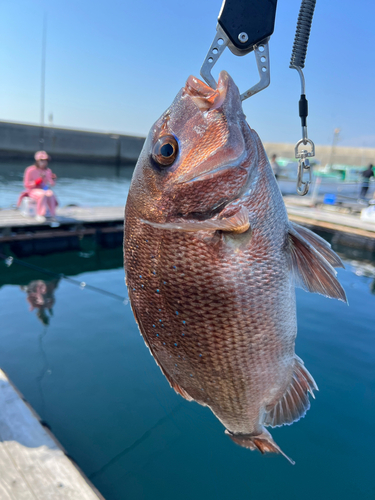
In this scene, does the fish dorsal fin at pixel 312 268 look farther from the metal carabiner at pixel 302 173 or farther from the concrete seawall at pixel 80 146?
the concrete seawall at pixel 80 146

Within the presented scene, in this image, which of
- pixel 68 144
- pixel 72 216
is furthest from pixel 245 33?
pixel 68 144

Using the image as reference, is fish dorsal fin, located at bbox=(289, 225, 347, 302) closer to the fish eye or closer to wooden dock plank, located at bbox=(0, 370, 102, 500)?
the fish eye

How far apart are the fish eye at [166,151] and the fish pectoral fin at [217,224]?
0.66ft

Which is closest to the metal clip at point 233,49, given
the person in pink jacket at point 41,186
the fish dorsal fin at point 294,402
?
the fish dorsal fin at point 294,402

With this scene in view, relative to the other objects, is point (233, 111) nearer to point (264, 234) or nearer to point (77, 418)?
point (264, 234)

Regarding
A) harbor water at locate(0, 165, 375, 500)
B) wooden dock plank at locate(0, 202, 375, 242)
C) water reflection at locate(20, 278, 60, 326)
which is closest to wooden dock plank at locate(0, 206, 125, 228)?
wooden dock plank at locate(0, 202, 375, 242)

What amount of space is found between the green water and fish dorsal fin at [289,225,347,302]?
254cm

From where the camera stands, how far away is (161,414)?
3.84m

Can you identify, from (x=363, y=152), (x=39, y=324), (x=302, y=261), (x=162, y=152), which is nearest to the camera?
(x=162, y=152)

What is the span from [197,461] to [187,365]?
8.42 ft

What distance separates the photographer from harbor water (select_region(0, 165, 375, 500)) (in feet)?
10.2

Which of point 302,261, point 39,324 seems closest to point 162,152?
point 302,261

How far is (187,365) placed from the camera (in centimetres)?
125

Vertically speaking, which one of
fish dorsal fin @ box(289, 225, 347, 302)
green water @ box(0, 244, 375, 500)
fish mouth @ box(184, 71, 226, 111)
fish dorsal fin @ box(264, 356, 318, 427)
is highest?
fish mouth @ box(184, 71, 226, 111)
